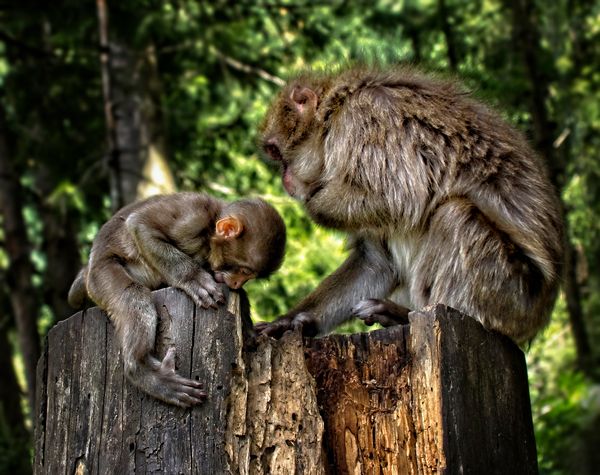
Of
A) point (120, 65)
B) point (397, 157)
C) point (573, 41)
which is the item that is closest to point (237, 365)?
point (397, 157)

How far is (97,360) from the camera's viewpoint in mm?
4730

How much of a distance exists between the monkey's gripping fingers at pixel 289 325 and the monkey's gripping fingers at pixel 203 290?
0.57 meters

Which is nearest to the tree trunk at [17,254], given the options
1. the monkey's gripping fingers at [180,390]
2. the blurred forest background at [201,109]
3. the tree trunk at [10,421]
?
the blurred forest background at [201,109]

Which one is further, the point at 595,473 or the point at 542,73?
the point at 542,73

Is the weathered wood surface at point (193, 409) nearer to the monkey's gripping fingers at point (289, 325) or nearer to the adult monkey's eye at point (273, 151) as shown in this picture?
the monkey's gripping fingers at point (289, 325)

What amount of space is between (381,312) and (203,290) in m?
1.31

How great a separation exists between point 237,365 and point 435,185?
191 cm

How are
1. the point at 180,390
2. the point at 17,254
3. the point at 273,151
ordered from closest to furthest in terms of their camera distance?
the point at 180,390 → the point at 273,151 → the point at 17,254

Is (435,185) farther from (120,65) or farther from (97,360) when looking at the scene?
(120,65)

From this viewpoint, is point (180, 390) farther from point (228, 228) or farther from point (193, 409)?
point (228, 228)

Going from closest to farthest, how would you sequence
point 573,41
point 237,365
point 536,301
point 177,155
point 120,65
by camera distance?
1. point 237,365
2. point 536,301
3. point 120,65
4. point 177,155
5. point 573,41

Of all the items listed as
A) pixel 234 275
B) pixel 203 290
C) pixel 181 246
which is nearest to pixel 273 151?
pixel 181 246

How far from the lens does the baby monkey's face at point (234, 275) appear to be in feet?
17.9

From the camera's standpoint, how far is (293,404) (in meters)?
4.55
